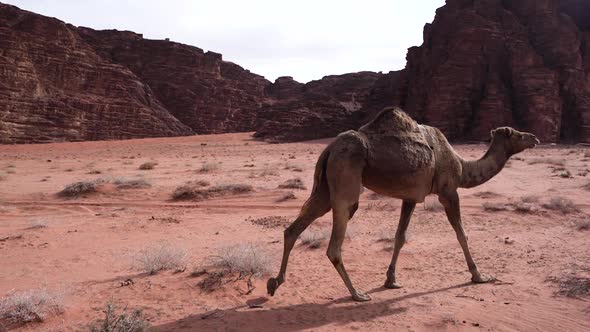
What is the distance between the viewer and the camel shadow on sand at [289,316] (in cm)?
485

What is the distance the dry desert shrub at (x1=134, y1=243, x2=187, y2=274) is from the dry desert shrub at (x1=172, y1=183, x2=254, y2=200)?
7.59 m

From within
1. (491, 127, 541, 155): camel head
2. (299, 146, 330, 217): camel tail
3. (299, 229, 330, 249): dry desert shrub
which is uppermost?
(491, 127, 541, 155): camel head

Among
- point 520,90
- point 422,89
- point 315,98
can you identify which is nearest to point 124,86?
point 315,98

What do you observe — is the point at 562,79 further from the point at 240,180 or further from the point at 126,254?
the point at 126,254

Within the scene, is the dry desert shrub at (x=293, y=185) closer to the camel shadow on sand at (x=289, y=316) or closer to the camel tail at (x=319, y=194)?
the camel tail at (x=319, y=194)

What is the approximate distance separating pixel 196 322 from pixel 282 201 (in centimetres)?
916

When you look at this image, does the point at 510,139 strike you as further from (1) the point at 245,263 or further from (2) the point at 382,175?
(1) the point at 245,263

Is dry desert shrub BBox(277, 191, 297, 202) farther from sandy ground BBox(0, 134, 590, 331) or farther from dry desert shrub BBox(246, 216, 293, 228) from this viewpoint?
dry desert shrub BBox(246, 216, 293, 228)

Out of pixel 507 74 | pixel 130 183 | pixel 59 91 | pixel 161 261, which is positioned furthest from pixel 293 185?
pixel 59 91

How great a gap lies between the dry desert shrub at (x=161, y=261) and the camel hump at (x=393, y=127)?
3579mm

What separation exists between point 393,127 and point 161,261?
404cm

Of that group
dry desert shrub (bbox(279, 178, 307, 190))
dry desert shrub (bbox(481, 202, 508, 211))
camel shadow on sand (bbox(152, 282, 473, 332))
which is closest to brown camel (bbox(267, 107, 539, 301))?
camel shadow on sand (bbox(152, 282, 473, 332))

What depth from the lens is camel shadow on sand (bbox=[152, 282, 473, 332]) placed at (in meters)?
4.85

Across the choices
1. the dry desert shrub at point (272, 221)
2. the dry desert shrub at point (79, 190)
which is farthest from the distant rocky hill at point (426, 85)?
the dry desert shrub at point (79, 190)
